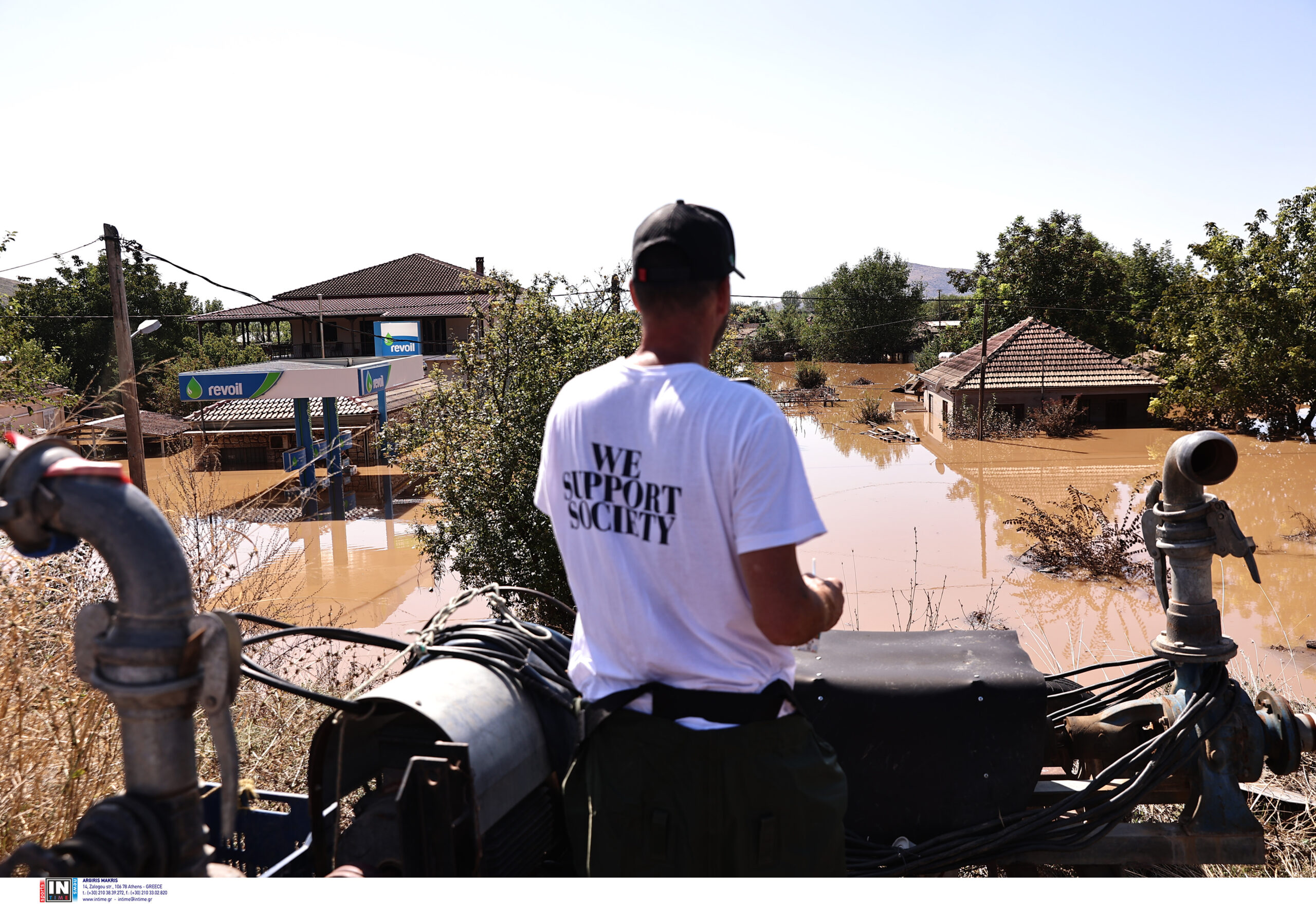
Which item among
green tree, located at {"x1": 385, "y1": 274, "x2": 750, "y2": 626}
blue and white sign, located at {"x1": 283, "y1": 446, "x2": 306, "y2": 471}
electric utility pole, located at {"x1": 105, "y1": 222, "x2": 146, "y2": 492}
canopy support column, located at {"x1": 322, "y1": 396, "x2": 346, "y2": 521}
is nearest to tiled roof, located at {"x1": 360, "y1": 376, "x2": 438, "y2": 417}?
blue and white sign, located at {"x1": 283, "y1": 446, "x2": 306, "y2": 471}

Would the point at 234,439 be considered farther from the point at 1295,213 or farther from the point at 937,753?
the point at 1295,213

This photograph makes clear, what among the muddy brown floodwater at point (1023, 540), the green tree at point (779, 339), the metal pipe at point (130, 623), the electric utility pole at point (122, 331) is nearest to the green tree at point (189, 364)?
the electric utility pole at point (122, 331)

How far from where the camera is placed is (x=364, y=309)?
146 ft

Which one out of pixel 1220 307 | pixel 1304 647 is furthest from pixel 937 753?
pixel 1220 307

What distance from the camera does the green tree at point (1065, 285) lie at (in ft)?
129

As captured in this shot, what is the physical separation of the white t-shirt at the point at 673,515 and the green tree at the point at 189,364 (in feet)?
117

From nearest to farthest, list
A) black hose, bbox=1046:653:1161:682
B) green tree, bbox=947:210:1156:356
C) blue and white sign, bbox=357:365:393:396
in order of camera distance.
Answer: black hose, bbox=1046:653:1161:682 < blue and white sign, bbox=357:365:393:396 < green tree, bbox=947:210:1156:356

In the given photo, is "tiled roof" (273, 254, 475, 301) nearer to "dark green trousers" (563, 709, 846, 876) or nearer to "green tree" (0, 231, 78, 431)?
"green tree" (0, 231, 78, 431)

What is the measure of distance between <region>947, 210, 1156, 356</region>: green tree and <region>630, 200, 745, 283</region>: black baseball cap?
40.4 m

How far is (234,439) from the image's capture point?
1113 inches

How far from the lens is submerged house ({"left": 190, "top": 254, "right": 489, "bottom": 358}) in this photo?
41.8 metres

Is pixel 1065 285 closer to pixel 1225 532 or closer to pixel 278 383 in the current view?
pixel 278 383

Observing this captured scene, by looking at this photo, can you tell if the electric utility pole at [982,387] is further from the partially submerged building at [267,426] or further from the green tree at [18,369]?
the green tree at [18,369]

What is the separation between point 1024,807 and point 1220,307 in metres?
28.0
